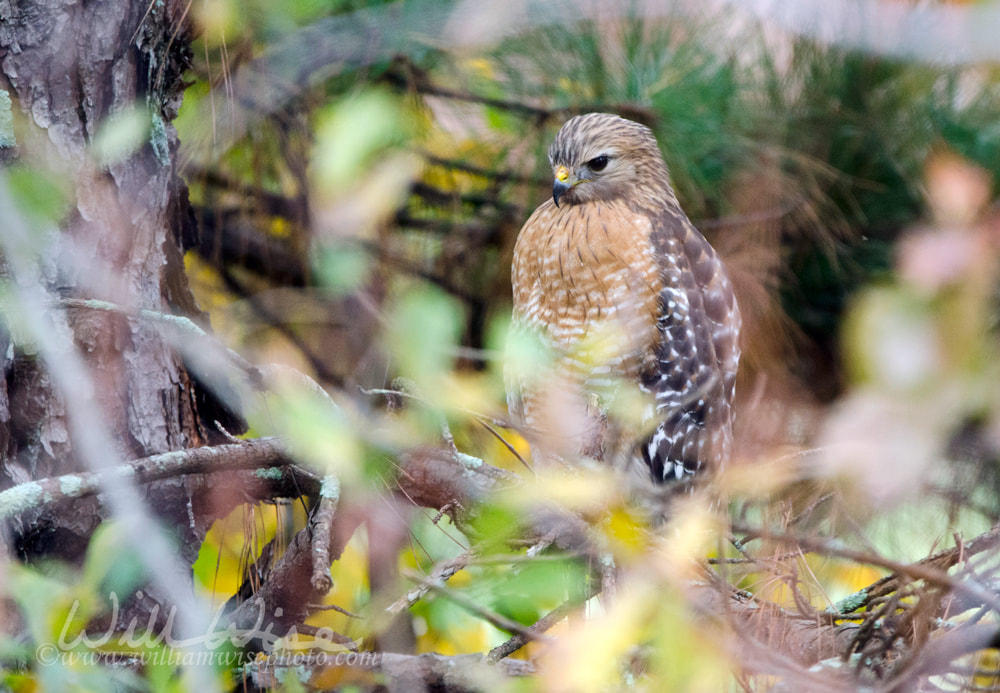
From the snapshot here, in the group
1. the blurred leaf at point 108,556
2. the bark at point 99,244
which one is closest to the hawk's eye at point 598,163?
the bark at point 99,244

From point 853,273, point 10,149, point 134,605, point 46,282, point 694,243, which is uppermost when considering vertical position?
point 10,149

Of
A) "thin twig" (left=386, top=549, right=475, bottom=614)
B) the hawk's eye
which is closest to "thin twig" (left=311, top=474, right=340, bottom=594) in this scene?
"thin twig" (left=386, top=549, right=475, bottom=614)

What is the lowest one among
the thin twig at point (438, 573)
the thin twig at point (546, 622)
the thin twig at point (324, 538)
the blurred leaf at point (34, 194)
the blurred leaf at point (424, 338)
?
the thin twig at point (546, 622)

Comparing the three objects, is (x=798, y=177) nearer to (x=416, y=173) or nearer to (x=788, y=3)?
(x=788, y=3)

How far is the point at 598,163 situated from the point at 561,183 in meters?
0.19

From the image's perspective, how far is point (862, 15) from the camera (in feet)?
8.62

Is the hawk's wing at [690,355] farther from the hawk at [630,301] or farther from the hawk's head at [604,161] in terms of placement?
the hawk's head at [604,161]

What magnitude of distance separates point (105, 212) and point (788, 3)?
2.02 meters

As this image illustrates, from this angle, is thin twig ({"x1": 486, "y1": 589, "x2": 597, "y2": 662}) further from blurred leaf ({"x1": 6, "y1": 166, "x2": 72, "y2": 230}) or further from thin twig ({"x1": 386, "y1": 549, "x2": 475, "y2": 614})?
blurred leaf ({"x1": 6, "y1": 166, "x2": 72, "y2": 230})

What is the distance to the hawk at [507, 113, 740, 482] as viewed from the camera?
8.18 feet

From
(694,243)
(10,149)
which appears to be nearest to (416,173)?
(694,243)

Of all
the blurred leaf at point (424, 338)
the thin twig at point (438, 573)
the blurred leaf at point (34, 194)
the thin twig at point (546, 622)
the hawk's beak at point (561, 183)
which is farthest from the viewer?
the hawk's beak at point (561, 183)

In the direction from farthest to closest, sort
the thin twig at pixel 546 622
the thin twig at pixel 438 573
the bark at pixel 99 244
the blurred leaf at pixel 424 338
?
1. the bark at pixel 99 244
2. the thin twig at pixel 546 622
3. the thin twig at pixel 438 573
4. the blurred leaf at pixel 424 338

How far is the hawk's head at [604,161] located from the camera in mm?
2482
